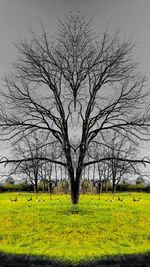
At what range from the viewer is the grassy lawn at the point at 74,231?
50.0 feet

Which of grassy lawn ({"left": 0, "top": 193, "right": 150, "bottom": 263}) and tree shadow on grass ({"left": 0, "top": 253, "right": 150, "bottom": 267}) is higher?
grassy lawn ({"left": 0, "top": 193, "right": 150, "bottom": 263})

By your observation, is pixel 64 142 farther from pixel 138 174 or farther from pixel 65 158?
pixel 138 174

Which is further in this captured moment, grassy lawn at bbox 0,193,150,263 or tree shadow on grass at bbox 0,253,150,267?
grassy lawn at bbox 0,193,150,263

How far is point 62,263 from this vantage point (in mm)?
13297

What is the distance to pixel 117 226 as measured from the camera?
62.2 ft

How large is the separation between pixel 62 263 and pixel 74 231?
174 inches

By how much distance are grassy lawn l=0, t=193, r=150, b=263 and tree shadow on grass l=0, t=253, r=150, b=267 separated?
661 millimetres

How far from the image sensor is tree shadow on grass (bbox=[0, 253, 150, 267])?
12648 millimetres

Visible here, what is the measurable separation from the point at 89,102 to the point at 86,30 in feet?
14.2

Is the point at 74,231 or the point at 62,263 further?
the point at 74,231

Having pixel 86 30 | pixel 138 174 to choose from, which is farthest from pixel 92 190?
pixel 86 30

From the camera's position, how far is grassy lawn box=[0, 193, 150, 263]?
1523 cm

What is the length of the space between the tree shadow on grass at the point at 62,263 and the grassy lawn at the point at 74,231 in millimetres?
661

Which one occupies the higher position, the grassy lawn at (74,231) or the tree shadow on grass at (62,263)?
the grassy lawn at (74,231)
